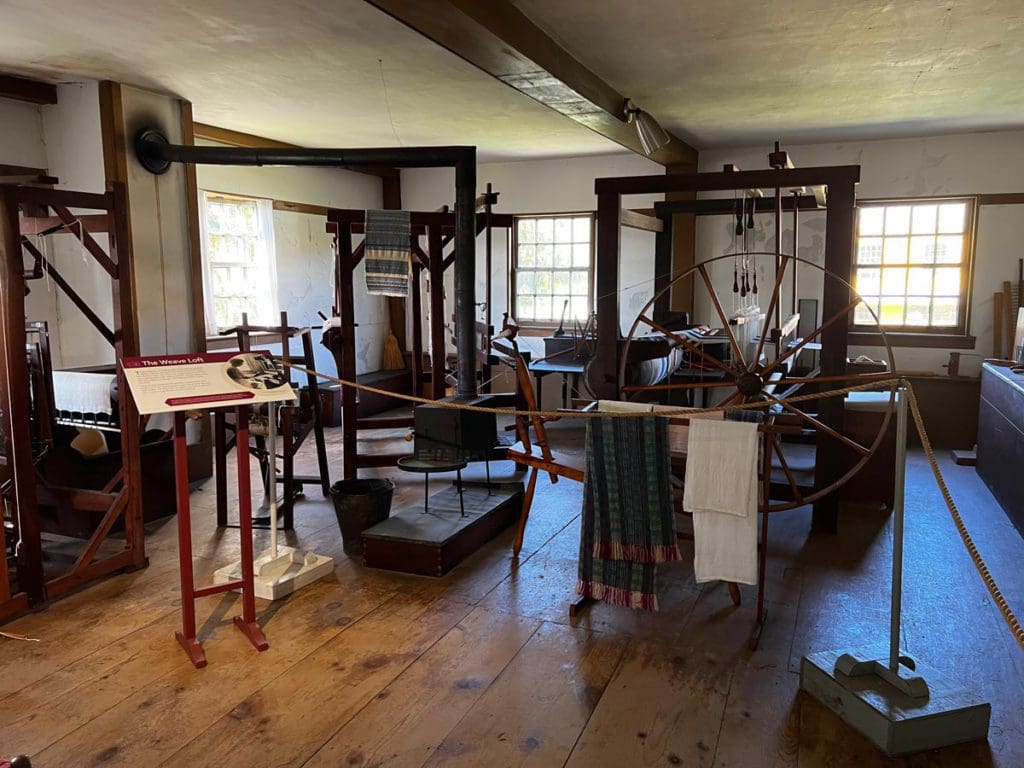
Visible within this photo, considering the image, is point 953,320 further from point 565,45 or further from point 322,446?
point 322,446

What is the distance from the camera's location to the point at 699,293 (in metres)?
7.33

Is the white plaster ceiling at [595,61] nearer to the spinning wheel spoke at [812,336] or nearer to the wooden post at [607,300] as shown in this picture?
the wooden post at [607,300]

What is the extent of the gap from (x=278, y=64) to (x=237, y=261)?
2672 mm

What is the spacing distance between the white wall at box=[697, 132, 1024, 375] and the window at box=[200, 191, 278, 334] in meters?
4.72

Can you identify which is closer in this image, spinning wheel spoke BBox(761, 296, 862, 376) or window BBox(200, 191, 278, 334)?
spinning wheel spoke BBox(761, 296, 862, 376)

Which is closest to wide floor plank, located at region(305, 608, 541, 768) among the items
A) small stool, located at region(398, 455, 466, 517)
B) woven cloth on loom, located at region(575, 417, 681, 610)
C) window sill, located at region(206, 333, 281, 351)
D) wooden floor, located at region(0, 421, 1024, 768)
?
wooden floor, located at region(0, 421, 1024, 768)

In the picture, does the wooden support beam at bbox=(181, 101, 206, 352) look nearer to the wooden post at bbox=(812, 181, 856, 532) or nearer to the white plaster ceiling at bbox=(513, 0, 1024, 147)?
the white plaster ceiling at bbox=(513, 0, 1024, 147)

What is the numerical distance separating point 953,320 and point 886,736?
5629 mm

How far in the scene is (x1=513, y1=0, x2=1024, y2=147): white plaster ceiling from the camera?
3.53m

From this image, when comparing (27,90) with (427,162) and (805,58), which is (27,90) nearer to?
(427,162)

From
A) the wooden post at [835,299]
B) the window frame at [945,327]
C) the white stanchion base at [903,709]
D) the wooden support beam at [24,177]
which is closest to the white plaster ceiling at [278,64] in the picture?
the wooden support beam at [24,177]

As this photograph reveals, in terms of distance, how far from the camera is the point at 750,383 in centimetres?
332

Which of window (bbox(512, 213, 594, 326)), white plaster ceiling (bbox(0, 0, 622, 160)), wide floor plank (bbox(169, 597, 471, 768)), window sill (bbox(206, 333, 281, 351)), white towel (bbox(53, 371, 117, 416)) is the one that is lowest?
wide floor plank (bbox(169, 597, 471, 768))

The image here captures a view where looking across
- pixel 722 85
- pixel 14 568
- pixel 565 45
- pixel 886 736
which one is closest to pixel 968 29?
pixel 722 85
